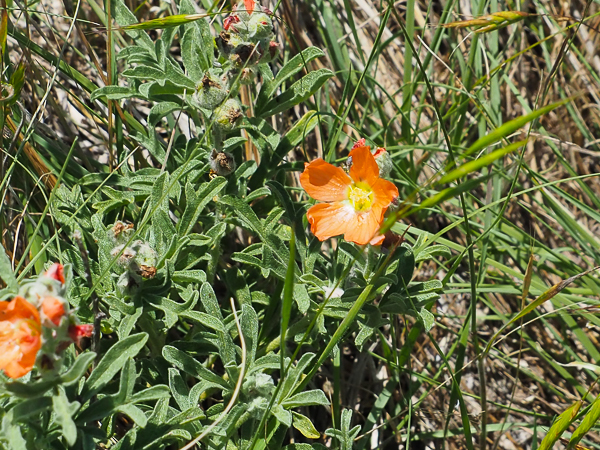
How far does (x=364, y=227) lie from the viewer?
A: 269cm

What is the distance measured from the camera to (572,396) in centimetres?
390

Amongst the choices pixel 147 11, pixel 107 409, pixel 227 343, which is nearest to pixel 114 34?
pixel 147 11

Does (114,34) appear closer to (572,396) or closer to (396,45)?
(396,45)

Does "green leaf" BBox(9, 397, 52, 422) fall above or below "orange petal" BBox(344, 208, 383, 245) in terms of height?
below

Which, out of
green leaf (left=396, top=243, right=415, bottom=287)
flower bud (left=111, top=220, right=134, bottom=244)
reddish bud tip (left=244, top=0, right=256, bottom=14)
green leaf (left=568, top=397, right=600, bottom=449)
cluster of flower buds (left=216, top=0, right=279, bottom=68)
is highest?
reddish bud tip (left=244, top=0, right=256, bottom=14)

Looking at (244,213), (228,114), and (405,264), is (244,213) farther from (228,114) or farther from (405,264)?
(405,264)

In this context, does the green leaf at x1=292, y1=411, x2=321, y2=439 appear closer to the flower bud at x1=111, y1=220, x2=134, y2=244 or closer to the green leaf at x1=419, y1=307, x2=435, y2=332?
the green leaf at x1=419, y1=307, x2=435, y2=332

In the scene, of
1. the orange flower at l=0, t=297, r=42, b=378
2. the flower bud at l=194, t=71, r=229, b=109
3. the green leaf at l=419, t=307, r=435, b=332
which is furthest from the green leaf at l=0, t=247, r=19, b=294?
the green leaf at l=419, t=307, r=435, b=332

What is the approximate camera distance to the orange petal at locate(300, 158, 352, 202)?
2.83 metres

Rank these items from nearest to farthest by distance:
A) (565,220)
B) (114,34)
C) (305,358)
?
(305,358)
(114,34)
(565,220)

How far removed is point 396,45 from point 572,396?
109 inches

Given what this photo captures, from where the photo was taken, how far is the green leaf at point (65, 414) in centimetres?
194

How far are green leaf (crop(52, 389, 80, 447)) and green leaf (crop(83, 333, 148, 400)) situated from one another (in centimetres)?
21

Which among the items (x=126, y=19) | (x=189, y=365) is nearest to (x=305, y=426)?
(x=189, y=365)
